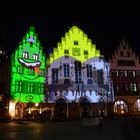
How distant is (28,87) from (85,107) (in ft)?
39.4

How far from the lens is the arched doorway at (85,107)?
4431 cm

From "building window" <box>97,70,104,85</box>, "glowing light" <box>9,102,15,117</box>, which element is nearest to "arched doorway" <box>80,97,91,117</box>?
"building window" <box>97,70,104,85</box>

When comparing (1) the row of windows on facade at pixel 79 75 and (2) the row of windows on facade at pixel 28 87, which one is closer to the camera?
(2) the row of windows on facade at pixel 28 87

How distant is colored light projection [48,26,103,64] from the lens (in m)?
44.4

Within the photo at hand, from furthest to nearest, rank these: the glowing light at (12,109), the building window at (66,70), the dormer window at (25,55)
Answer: the building window at (66,70), the dormer window at (25,55), the glowing light at (12,109)

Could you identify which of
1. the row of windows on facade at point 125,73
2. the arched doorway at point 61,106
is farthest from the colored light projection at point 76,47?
the arched doorway at point 61,106

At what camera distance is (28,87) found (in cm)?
3988

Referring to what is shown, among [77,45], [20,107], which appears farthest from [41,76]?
[77,45]

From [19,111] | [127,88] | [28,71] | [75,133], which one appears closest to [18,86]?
[28,71]

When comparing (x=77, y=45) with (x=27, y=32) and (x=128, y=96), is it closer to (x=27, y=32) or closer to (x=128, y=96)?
(x=27, y=32)

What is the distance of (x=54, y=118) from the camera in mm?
34219

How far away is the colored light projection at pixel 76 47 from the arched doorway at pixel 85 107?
7.81m

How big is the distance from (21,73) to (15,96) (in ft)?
13.4

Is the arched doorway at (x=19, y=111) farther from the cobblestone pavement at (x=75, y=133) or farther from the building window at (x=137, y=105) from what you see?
the building window at (x=137, y=105)
